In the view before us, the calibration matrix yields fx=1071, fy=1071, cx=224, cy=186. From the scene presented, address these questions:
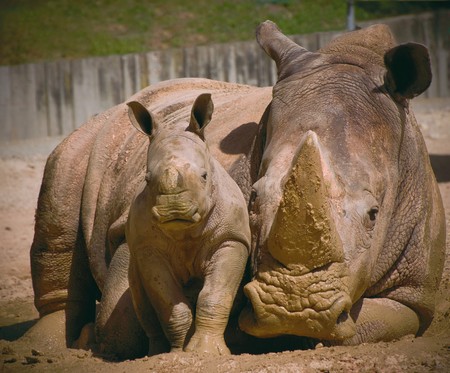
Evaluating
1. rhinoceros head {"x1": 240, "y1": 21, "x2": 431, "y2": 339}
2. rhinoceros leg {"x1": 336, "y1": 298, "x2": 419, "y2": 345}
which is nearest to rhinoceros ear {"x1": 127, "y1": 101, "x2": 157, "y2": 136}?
rhinoceros head {"x1": 240, "y1": 21, "x2": 431, "y2": 339}

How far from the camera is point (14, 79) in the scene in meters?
18.4

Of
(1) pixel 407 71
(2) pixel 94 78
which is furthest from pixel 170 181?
(2) pixel 94 78

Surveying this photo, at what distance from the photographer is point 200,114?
271 inches

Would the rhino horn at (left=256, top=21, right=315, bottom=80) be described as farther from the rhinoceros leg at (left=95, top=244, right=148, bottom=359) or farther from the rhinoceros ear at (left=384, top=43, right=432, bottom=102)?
the rhinoceros leg at (left=95, top=244, right=148, bottom=359)

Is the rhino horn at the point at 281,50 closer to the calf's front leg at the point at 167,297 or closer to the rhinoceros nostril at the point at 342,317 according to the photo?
the calf's front leg at the point at 167,297

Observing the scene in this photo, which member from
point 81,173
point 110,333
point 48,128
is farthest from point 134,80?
point 110,333

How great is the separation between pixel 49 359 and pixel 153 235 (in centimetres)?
129

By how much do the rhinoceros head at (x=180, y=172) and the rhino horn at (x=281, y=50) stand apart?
1.29m

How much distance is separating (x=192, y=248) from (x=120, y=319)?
4.73ft

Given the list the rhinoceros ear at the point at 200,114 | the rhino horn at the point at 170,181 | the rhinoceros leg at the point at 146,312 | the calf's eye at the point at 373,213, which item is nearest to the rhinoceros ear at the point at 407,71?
the calf's eye at the point at 373,213

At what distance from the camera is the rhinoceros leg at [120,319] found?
7828 mm

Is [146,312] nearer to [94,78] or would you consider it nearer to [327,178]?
[327,178]

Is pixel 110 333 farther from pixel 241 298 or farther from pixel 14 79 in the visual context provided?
pixel 14 79

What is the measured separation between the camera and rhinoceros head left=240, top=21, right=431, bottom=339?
623cm
